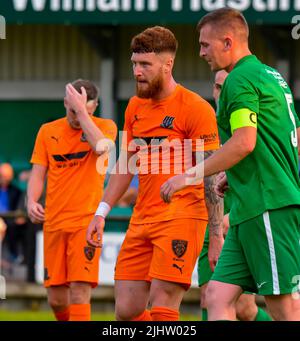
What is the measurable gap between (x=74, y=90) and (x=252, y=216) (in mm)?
3327

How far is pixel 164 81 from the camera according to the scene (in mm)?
8695

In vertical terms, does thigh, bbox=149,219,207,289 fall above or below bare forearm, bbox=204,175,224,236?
below

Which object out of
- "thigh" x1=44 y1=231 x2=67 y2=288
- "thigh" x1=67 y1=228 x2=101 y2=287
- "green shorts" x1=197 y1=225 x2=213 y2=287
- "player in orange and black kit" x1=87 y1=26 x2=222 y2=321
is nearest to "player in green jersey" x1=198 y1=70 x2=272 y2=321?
"green shorts" x1=197 y1=225 x2=213 y2=287

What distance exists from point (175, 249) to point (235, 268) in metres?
1.23

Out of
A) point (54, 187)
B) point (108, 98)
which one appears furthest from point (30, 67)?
point (54, 187)

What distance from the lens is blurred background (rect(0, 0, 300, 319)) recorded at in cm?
1753

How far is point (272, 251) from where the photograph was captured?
7.21 metres

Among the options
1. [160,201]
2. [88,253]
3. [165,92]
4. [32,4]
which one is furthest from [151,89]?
[32,4]

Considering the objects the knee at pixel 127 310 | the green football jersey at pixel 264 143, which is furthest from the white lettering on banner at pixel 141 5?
the green football jersey at pixel 264 143

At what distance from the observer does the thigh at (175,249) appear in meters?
8.47

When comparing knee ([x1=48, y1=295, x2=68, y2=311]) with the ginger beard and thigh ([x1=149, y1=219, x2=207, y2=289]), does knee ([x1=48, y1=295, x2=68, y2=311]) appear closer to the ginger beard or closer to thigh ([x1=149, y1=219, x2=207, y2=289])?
thigh ([x1=149, y1=219, x2=207, y2=289])

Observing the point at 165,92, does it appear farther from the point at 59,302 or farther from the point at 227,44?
the point at 59,302

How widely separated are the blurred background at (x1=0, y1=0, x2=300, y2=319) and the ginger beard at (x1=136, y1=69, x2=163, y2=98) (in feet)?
24.9
